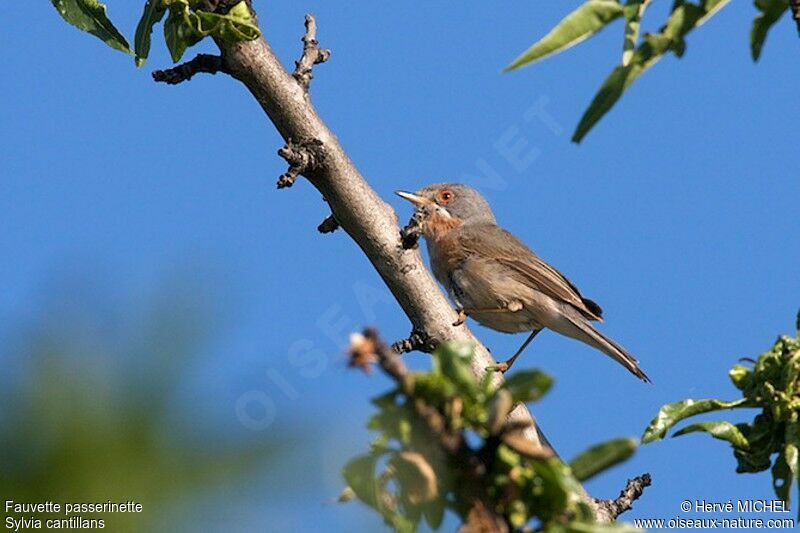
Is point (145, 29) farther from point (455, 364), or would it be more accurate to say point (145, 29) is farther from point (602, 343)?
point (602, 343)

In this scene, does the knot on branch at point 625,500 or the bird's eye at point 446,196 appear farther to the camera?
the bird's eye at point 446,196

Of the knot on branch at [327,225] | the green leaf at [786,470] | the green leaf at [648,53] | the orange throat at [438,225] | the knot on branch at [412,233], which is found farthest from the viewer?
the orange throat at [438,225]

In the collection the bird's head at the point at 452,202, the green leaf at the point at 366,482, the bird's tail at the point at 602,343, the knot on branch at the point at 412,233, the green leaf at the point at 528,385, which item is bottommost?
the bird's tail at the point at 602,343

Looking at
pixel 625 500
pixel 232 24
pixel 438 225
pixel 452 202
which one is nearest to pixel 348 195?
pixel 232 24

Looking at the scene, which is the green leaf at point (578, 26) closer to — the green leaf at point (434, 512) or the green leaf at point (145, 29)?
the green leaf at point (434, 512)

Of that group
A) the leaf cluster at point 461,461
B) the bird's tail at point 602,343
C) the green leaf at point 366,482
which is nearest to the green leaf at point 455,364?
the leaf cluster at point 461,461

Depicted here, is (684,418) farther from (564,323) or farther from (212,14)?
(564,323)

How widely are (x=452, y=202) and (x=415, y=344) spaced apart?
500 centimetres

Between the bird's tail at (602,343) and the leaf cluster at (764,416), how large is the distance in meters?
4.40

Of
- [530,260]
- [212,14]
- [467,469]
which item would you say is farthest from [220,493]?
[530,260]

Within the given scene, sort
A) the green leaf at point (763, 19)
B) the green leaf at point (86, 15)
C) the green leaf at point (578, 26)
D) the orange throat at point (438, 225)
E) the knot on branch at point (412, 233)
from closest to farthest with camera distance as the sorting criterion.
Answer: the green leaf at point (578, 26) → the green leaf at point (763, 19) → the green leaf at point (86, 15) → the knot on branch at point (412, 233) → the orange throat at point (438, 225)

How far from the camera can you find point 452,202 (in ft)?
33.5

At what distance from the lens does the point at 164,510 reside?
1.43m

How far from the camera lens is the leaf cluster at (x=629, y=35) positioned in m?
2.23
